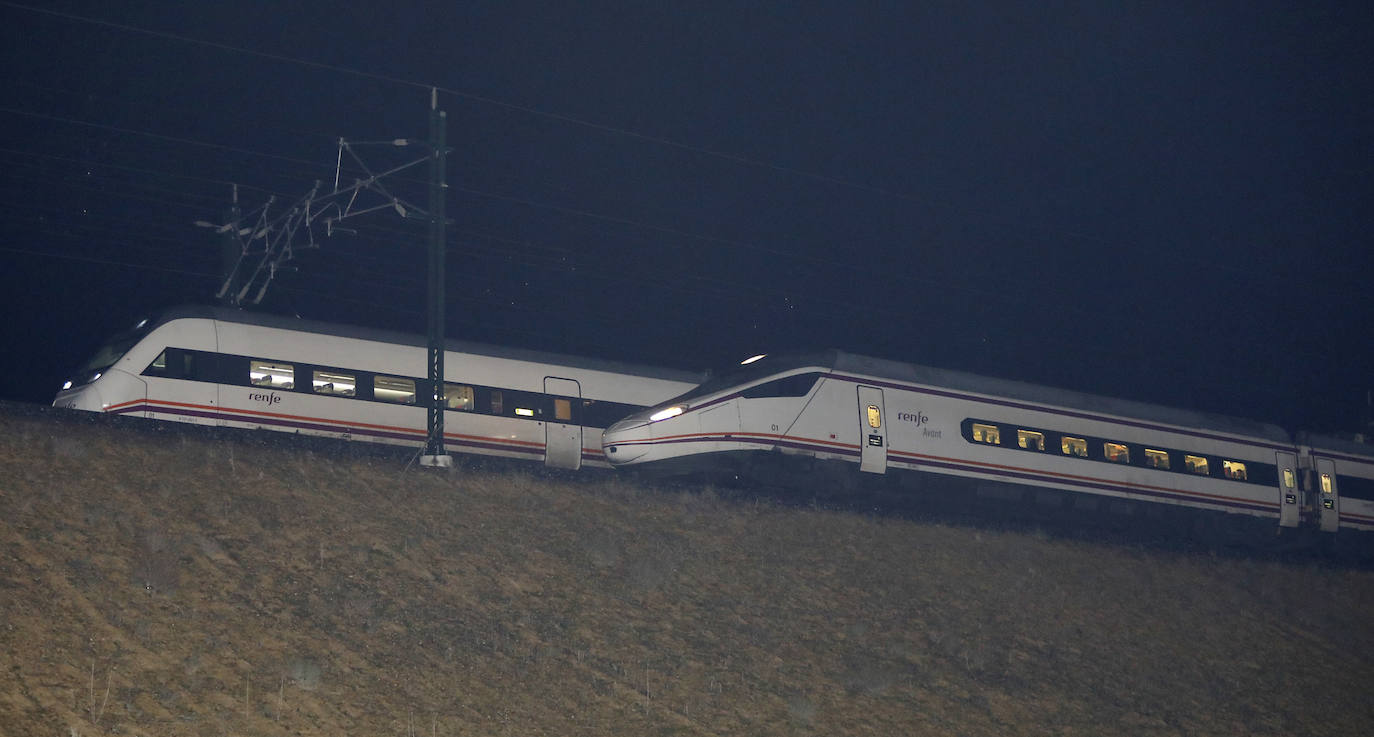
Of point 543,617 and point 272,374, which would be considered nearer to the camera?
point 543,617

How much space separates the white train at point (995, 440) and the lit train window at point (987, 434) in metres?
0.04

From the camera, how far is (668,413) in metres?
28.6

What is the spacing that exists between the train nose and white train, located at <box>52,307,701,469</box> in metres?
2.23

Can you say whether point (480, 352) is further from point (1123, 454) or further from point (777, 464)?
point (1123, 454)

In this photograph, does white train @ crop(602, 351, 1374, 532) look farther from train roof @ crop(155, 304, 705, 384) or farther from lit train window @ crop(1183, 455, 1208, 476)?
train roof @ crop(155, 304, 705, 384)

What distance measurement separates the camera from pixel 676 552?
24.2 meters

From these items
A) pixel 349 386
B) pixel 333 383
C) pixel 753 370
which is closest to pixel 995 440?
pixel 753 370

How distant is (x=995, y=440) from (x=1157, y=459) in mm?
6742

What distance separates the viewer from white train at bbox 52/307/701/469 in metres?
25.8

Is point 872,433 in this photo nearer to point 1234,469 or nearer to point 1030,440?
point 1030,440

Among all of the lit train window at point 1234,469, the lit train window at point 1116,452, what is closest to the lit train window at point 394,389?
the lit train window at point 1116,452

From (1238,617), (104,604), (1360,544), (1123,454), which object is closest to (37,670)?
(104,604)

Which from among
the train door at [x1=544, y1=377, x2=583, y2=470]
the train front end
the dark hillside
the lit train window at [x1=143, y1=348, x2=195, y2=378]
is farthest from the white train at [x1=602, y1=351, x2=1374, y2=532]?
the train front end

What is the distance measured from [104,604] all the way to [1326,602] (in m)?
29.6
